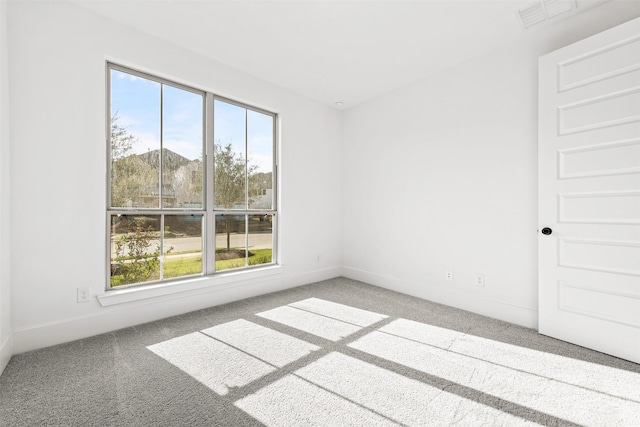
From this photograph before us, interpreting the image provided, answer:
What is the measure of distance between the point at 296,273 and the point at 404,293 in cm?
150

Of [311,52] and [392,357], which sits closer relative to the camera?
[392,357]

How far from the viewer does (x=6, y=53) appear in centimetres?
208

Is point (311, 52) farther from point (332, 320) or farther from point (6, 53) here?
point (332, 320)

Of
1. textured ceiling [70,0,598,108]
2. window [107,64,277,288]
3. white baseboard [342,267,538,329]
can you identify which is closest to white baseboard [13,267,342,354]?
window [107,64,277,288]

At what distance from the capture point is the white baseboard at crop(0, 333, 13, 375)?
1.91 metres

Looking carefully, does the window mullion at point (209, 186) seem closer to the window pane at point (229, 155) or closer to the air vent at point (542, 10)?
the window pane at point (229, 155)

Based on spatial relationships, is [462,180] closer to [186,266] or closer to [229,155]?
[229,155]

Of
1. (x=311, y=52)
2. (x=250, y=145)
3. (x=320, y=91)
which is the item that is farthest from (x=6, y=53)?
(x=320, y=91)

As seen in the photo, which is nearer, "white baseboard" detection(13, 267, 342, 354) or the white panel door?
the white panel door

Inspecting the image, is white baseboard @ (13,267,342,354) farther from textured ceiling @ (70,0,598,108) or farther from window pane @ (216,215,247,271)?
textured ceiling @ (70,0,598,108)

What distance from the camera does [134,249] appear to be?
2.81 m

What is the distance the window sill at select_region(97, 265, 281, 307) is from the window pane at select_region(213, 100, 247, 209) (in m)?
0.83

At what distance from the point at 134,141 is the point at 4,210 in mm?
1126

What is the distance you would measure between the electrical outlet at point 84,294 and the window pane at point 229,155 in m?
1.41
